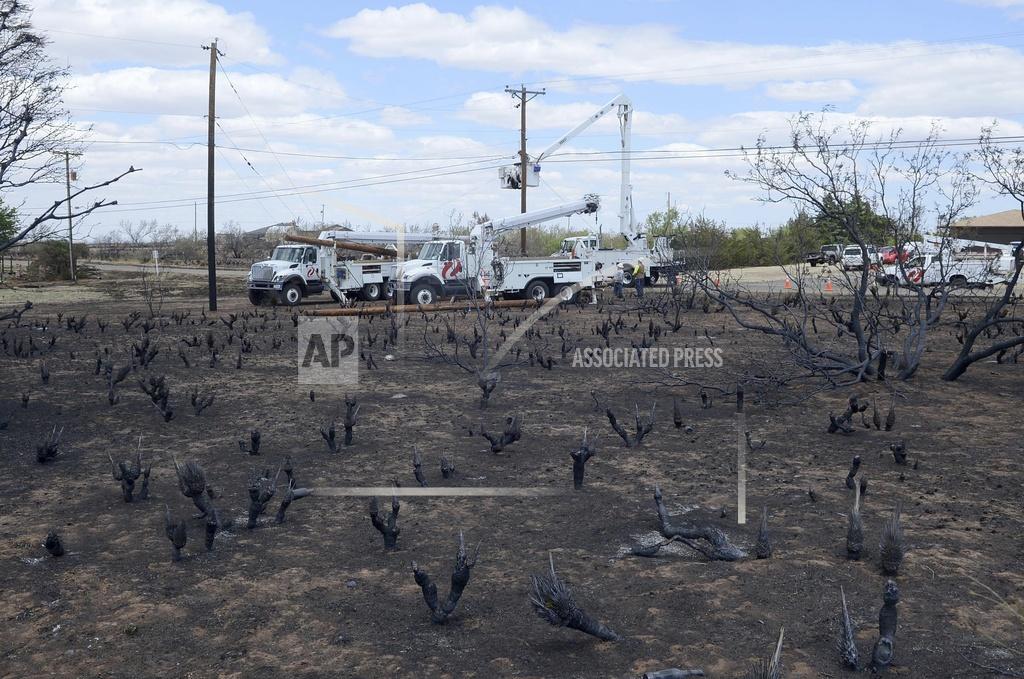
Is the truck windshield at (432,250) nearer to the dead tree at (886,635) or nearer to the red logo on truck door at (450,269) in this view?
the red logo on truck door at (450,269)

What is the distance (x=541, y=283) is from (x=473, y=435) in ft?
57.0

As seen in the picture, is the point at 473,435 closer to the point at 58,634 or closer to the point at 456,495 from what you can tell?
the point at 456,495

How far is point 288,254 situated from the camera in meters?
26.3

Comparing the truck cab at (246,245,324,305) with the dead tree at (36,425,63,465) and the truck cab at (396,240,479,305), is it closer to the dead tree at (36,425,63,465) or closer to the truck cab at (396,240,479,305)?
the truck cab at (396,240,479,305)

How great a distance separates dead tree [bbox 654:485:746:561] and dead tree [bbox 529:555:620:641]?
122cm

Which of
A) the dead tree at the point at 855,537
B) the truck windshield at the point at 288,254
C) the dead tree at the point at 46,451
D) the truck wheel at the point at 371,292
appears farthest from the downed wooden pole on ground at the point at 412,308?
the dead tree at the point at 855,537

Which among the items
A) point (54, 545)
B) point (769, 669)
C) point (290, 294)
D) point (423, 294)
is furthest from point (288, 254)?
point (769, 669)

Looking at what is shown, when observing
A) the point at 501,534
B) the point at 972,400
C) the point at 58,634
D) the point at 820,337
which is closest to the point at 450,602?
the point at 501,534

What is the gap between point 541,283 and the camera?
25672 millimetres

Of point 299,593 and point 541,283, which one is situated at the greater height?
point 541,283

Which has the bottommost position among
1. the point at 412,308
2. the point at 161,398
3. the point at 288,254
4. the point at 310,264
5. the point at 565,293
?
the point at 161,398

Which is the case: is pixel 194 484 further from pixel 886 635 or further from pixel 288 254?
pixel 288 254

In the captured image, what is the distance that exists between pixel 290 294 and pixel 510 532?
2082 cm

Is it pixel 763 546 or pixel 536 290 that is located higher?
pixel 536 290
